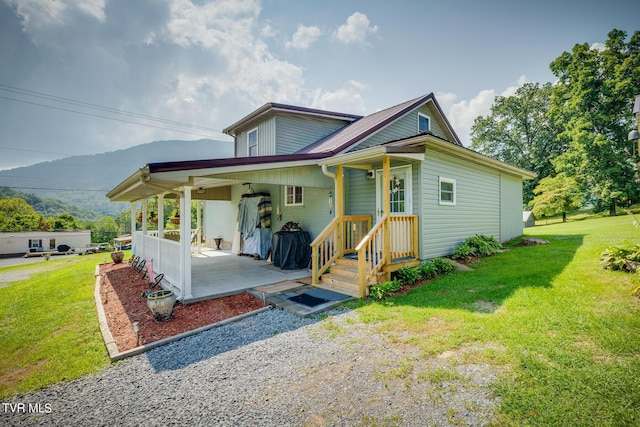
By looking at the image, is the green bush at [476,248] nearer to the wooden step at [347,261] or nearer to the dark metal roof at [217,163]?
the wooden step at [347,261]

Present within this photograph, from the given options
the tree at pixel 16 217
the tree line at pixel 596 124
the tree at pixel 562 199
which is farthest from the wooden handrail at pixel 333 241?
the tree at pixel 16 217

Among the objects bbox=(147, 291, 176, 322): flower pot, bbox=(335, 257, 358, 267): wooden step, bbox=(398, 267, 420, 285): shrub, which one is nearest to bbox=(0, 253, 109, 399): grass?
bbox=(147, 291, 176, 322): flower pot

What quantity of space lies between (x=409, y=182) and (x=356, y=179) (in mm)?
1857

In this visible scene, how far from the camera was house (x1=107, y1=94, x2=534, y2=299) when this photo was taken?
5785mm

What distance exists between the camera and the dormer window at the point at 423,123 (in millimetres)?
10344

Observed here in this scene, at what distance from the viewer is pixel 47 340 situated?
4.24 meters

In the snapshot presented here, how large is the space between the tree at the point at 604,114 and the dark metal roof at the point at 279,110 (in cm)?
2066

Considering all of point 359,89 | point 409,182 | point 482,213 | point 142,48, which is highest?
point 142,48

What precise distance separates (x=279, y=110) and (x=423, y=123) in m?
5.51

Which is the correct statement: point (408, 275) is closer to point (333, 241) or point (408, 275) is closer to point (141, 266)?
point (333, 241)

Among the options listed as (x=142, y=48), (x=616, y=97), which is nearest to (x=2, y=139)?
(x=142, y=48)

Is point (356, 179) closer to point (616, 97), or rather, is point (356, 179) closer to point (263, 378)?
point (263, 378)

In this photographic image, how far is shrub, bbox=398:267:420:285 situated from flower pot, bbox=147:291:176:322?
4561 millimetres

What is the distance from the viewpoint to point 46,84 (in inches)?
2203
